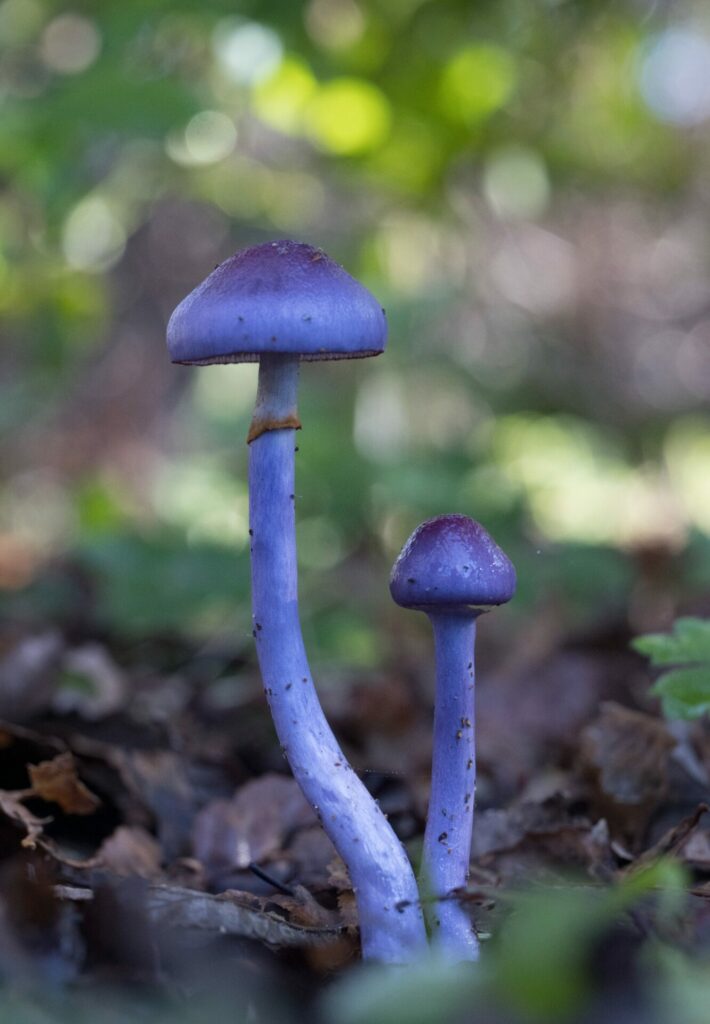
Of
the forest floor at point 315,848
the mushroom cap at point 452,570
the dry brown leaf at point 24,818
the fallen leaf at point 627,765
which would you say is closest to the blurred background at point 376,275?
the forest floor at point 315,848

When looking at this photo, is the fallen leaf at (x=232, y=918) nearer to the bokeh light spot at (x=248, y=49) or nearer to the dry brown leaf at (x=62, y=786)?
the dry brown leaf at (x=62, y=786)

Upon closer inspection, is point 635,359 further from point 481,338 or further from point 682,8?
point 682,8

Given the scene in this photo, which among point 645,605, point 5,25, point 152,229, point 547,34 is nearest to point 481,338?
point 547,34

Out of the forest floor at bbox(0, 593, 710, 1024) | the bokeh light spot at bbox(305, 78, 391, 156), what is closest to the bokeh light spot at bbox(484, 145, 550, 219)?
the bokeh light spot at bbox(305, 78, 391, 156)

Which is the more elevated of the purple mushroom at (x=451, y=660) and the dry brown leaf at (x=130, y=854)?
the purple mushroom at (x=451, y=660)

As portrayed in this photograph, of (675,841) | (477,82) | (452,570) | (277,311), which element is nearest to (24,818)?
(452,570)

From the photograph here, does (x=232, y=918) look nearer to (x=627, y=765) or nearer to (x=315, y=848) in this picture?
(x=315, y=848)

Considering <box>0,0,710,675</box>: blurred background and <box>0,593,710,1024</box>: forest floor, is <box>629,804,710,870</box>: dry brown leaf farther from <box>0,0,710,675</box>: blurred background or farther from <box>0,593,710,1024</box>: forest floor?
<box>0,0,710,675</box>: blurred background
